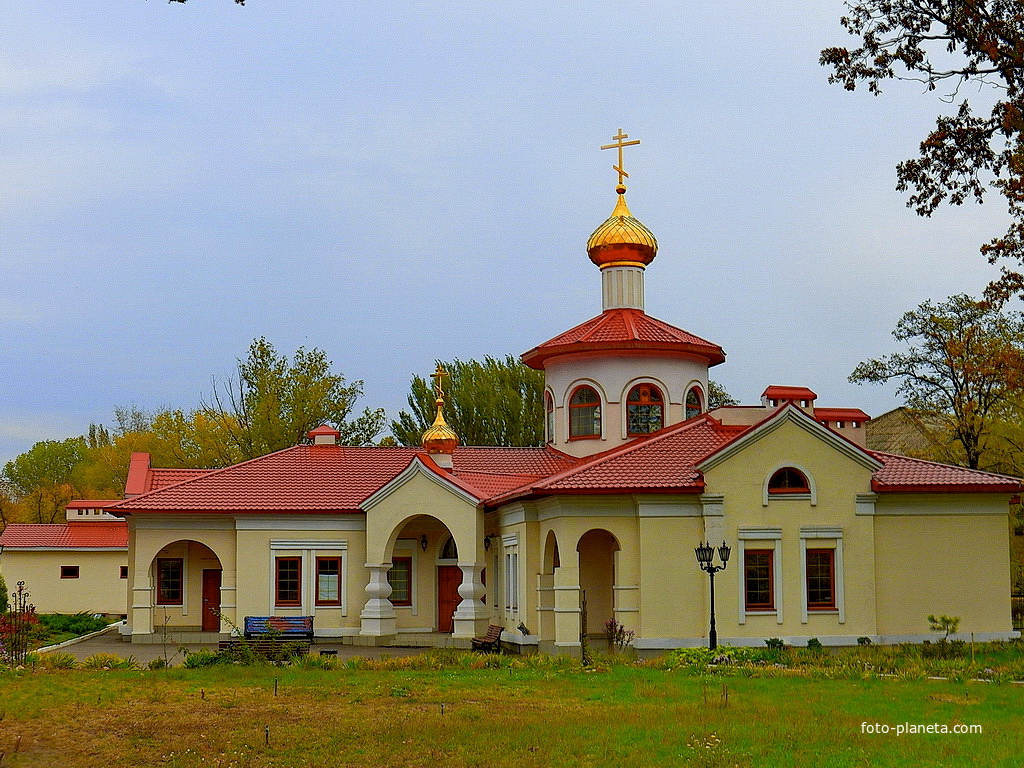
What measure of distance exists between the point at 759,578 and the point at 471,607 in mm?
7122

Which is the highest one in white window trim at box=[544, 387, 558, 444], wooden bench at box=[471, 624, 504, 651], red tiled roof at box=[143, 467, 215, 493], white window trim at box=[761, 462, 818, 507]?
white window trim at box=[544, 387, 558, 444]

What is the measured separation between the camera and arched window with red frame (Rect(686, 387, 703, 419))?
32.0 m

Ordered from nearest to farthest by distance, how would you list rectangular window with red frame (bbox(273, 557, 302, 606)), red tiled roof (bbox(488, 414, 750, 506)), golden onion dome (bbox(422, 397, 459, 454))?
red tiled roof (bbox(488, 414, 750, 506)) < rectangular window with red frame (bbox(273, 557, 302, 606)) < golden onion dome (bbox(422, 397, 459, 454))

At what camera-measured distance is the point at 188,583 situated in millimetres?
32344

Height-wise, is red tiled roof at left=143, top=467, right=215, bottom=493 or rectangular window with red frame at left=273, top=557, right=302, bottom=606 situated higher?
red tiled roof at left=143, top=467, right=215, bottom=493

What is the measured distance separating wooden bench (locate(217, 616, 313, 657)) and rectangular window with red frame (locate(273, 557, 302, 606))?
26.5 inches

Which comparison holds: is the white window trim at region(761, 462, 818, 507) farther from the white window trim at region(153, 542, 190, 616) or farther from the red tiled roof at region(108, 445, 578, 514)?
the white window trim at region(153, 542, 190, 616)

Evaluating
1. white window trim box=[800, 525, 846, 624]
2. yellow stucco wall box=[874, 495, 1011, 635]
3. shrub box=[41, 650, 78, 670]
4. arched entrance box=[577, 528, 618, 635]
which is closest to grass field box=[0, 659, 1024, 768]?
shrub box=[41, 650, 78, 670]

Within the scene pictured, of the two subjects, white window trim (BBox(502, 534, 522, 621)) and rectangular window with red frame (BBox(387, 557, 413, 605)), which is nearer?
white window trim (BBox(502, 534, 522, 621))

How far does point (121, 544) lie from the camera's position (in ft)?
148

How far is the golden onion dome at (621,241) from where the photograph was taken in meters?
33.4

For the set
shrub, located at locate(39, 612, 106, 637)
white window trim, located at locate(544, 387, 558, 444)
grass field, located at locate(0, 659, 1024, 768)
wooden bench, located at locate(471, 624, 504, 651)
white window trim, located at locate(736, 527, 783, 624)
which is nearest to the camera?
grass field, located at locate(0, 659, 1024, 768)

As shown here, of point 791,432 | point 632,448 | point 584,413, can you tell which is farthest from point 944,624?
point 584,413

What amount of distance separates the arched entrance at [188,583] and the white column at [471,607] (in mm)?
6941
